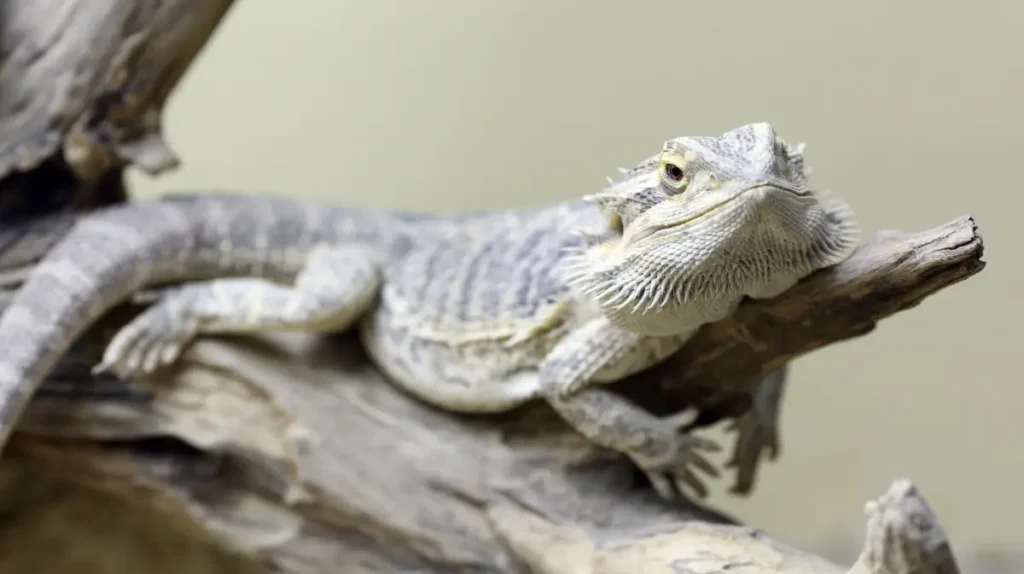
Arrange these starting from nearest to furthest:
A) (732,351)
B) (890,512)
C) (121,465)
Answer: (890,512)
(732,351)
(121,465)

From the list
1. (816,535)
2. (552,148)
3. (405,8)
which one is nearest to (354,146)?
(405,8)

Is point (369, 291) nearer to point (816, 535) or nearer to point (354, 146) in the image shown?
point (354, 146)

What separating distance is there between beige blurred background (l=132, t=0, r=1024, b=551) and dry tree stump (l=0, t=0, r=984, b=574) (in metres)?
1.11

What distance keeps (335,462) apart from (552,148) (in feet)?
5.15

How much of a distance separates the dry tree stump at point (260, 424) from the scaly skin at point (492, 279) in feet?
0.34

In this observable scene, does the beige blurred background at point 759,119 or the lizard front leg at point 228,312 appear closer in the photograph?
the lizard front leg at point 228,312

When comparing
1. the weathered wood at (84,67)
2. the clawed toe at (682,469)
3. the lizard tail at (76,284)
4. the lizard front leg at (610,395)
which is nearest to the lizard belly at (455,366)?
the lizard front leg at (610,395)

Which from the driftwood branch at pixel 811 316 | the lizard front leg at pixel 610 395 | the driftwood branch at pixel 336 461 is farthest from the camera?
the driftwood branch at pixel 336 461

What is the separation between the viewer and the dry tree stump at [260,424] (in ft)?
7.04

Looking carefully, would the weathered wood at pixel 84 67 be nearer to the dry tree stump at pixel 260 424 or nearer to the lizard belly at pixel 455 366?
the dry tree stump at pixel 260 424

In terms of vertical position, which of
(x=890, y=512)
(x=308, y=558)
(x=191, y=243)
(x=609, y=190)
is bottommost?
(x=308, y=558)

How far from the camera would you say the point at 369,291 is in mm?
2469

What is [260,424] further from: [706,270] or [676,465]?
[706,270]

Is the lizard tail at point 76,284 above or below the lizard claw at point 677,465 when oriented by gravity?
below
